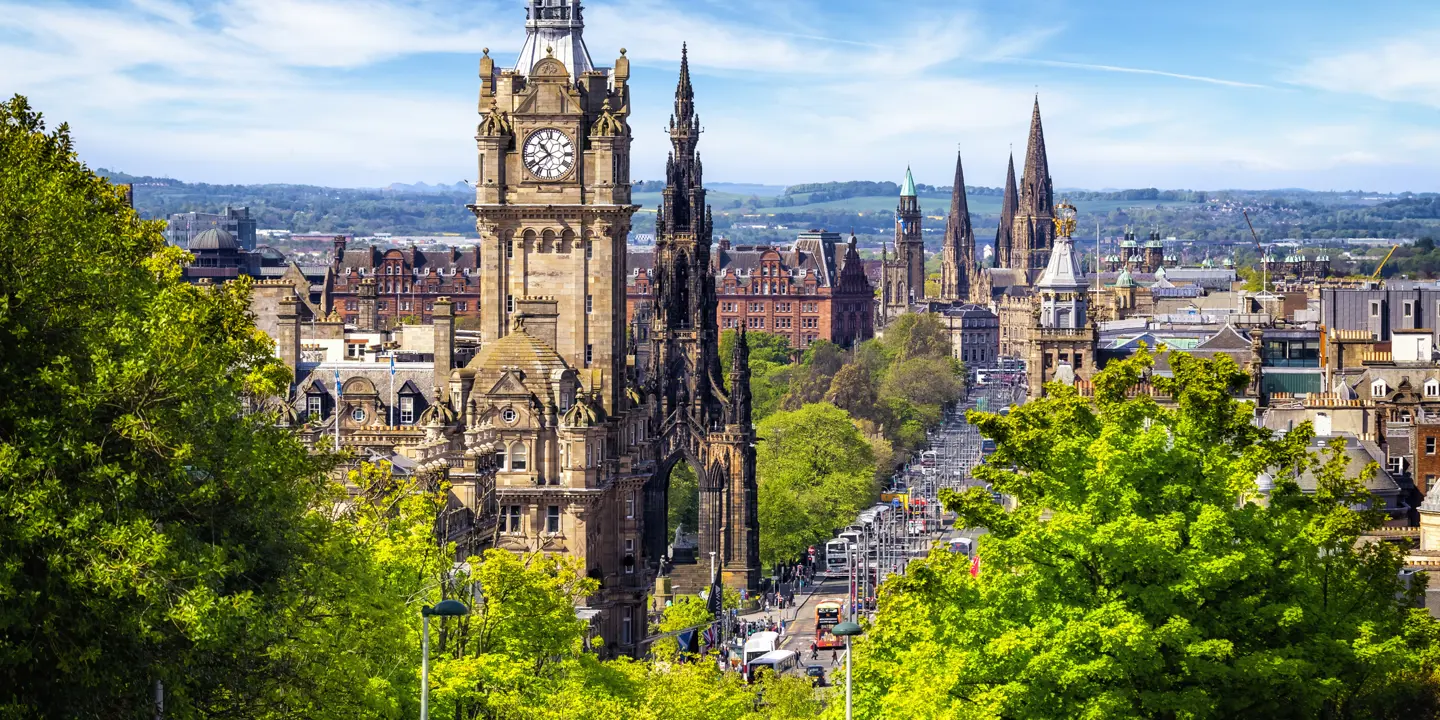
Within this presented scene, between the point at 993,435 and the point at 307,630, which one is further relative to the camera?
the point at 993,435

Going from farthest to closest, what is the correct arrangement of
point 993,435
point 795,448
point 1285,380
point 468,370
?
point 795,448 → point 1285,380 → point 468,370 → point 993,435

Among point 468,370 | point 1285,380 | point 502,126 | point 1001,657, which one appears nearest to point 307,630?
point 1001,657

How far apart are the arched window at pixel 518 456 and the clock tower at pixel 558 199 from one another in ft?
31.7

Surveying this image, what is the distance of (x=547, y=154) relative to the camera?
344 ft

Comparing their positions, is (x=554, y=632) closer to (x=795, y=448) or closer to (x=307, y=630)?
(x=307, y=630)

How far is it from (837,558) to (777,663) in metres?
54.3

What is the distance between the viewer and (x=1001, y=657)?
194ft

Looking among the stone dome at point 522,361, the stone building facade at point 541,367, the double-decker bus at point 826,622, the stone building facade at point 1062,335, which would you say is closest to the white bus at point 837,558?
the stone building facade at point 1062,335

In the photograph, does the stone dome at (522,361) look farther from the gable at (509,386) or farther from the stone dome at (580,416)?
the stone dome at (580,416)

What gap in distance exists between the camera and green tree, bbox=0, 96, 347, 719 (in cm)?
4491

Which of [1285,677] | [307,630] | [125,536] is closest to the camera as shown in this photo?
[125,536]

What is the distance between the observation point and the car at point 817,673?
106713 mm

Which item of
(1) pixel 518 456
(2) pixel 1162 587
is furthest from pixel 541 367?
(2) pixel 1162 587

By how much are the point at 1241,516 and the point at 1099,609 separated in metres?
4.27
